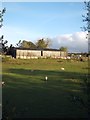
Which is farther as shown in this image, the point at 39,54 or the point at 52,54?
the point at 52,54

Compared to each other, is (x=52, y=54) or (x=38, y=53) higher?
(x=38, y=53)

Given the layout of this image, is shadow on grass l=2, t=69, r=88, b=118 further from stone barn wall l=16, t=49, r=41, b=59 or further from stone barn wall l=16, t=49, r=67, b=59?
stone barn wall l=16, t=49, r=67, b=59

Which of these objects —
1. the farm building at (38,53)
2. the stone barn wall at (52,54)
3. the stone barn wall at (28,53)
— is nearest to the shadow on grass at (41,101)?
the stone barn wall at (28,53)

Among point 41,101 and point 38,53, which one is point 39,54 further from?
point 41,101

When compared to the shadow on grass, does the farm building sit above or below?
above

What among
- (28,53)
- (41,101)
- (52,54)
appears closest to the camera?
(41,101)

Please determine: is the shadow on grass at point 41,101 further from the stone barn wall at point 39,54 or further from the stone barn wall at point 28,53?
the stone barn wall at point 39,54

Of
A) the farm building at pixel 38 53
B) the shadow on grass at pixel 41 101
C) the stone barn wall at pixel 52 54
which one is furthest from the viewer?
the stone barn wall at pixel 52 54

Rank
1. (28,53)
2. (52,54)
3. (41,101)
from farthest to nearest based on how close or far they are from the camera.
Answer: (52,54), (28,53), (41,101)

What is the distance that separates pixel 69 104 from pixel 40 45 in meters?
69.1

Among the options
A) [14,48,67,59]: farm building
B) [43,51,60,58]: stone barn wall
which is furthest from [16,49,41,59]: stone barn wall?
[43,51,60,58]: stone barn wall

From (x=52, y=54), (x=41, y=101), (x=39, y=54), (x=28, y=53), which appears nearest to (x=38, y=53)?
(x=39, y=54)

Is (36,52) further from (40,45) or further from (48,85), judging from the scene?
(48,85)

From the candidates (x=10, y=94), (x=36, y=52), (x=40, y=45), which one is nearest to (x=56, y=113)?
(x=10, y=94)
